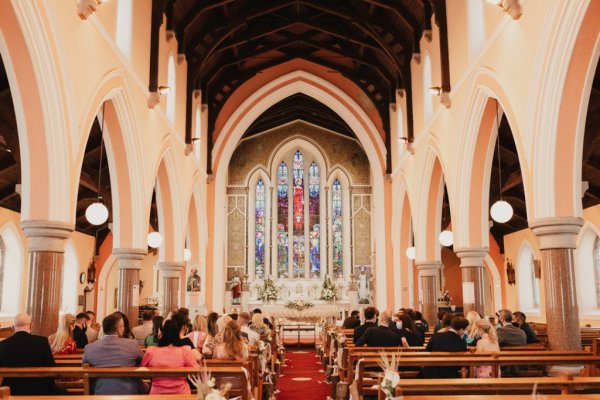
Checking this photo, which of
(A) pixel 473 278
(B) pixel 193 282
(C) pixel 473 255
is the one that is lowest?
(A) pixel 473 278

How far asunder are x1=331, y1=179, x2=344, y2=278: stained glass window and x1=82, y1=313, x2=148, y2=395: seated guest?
711 inches

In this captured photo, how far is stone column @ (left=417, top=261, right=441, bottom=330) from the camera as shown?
548 inches

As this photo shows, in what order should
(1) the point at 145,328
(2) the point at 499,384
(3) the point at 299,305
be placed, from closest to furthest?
(2) the point at 499,384 → (1) the point at 145,328 → (3) the point at 299,305

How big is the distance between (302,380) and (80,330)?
4383 millimetres

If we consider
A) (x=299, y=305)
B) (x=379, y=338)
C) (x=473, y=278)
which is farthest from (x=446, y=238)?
(x=299, y=305)

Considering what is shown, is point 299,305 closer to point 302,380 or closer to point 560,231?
point 302,380

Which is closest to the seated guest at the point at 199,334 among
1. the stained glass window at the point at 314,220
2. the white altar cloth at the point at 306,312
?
the white altar cloth at the point at 306,312

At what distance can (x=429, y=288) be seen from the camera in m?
14.1

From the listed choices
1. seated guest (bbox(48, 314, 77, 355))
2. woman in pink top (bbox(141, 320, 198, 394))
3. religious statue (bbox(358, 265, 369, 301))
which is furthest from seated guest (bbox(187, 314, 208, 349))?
religious statue (bbox(358, 265, 369, 301))

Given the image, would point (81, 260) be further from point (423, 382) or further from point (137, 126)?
point (423, 382)

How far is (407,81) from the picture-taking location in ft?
50.4

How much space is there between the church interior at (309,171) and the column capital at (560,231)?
2cm

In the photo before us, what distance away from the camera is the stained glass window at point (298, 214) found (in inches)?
910

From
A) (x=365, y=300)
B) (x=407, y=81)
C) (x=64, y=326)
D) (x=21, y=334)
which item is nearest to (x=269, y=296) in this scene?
(x=365, y=300)
